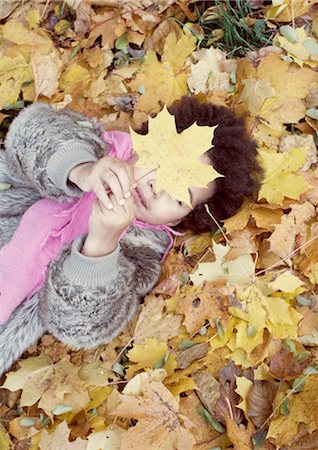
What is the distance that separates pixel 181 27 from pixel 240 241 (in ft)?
2.72

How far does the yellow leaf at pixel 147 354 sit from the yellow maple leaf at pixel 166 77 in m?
0.78

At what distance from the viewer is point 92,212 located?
4.60 feet

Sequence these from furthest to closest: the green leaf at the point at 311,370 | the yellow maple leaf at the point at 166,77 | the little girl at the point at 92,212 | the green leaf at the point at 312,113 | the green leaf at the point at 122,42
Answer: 1. the green leaf at the point at 122,42
2. the yellow maple leaf at the point at 166,77
3. the green leaf at the point at 312,113
4. the green leaf at the point at 311,370
5. the little girl at the point at 92,212

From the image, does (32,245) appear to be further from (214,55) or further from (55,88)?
(214,55)

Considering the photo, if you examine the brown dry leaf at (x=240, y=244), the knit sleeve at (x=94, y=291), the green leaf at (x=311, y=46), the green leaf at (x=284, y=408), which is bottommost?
the green leaf at (x=284, y=408)

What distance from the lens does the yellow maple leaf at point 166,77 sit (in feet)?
6.54

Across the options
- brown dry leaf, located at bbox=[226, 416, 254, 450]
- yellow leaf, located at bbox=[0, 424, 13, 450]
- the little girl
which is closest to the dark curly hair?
the little girl

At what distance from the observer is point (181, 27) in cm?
211

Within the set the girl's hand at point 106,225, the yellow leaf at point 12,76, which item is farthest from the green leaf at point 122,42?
the girl's hand at point 106,225

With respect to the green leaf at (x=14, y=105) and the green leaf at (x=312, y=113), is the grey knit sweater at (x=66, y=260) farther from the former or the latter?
the green leaf at (x=312, y=113)

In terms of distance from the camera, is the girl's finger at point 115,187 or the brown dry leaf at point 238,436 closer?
the girl's finger at point 115,187

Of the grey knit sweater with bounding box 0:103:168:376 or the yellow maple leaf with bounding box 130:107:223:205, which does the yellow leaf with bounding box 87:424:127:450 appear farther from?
the yellow maple leaf with bounding box 130:107:223:205

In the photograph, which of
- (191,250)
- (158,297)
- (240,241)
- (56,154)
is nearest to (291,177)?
(240,241)

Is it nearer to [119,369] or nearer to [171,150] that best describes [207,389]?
[119,369]
